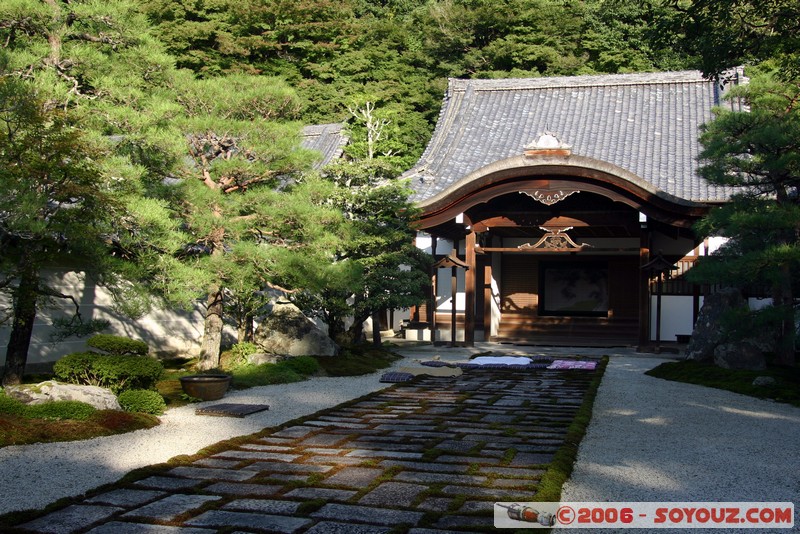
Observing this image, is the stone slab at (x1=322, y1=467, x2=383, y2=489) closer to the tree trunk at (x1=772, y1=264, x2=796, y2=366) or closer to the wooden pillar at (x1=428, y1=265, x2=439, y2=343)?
the tree trunk at (x1=772, y1=264, x2=796, y2=366)

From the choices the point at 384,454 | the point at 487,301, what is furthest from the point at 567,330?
the point at 384,454

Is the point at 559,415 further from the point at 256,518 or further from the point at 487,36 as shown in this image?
the point at 487,36

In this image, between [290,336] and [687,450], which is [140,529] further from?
[290,336]

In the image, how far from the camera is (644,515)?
5.09 meters

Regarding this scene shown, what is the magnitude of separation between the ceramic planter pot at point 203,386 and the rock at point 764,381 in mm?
7539

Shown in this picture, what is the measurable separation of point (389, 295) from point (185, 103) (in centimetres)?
548

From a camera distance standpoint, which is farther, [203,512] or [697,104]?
[697,104]

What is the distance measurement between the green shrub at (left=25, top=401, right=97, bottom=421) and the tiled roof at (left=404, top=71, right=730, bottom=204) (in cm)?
1174

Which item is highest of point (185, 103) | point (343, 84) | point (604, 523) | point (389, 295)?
point (343, 84)

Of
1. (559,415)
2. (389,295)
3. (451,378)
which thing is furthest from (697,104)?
(559,415)

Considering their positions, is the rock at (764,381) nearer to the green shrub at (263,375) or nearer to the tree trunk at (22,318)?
the green shrub at (263,375)

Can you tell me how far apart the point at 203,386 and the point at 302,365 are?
2.78 metres

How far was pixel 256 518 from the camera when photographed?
4945 millimetres

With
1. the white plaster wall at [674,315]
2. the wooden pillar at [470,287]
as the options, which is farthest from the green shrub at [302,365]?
the white plaster wall at [674,315]
